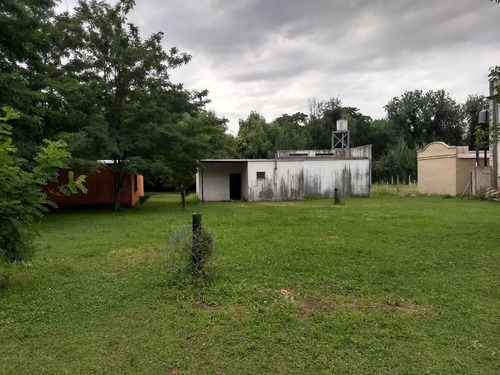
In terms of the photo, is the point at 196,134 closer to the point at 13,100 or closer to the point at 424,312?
the point at 13,100

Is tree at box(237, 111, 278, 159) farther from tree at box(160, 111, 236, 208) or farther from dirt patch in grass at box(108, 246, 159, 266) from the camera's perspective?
dirt patch in grass at box(108, 246, 159, 266)

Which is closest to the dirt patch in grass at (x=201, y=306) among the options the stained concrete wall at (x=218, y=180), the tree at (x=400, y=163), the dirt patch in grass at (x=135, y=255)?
the dirt patch in grass at (x=135, y=255)

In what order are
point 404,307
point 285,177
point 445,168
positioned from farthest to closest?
point 445,168 → point 285,177 → point 404,307

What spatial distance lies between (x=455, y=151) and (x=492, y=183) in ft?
9.11

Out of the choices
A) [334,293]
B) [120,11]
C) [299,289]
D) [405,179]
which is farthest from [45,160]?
[405,179]

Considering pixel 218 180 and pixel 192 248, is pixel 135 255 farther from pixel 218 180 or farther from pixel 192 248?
pixel 218 180

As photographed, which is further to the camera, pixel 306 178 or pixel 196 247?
pixel 306 178

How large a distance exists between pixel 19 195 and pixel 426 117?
4391 centimetres

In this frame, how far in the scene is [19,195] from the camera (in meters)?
4.31

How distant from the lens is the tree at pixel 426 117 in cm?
3969

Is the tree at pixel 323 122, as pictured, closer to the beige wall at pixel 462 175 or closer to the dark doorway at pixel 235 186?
the dark doorway at pixel 235 186

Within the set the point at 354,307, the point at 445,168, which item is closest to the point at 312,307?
the point at 354,307

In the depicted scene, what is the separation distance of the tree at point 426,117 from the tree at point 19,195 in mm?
40353

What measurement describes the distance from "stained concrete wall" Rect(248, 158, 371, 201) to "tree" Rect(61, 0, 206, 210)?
6782 millimetres
